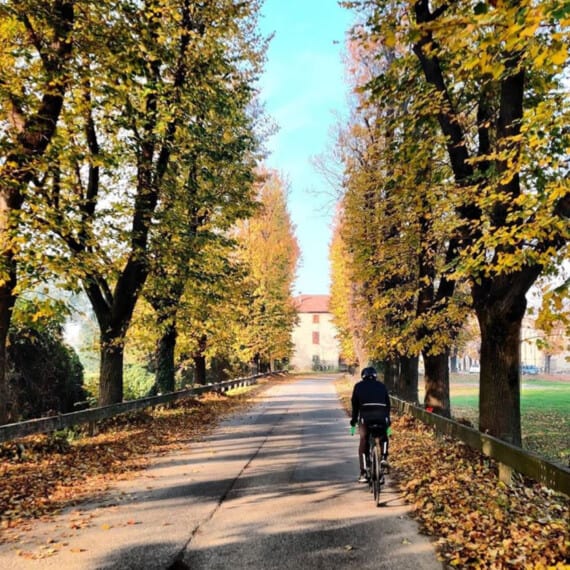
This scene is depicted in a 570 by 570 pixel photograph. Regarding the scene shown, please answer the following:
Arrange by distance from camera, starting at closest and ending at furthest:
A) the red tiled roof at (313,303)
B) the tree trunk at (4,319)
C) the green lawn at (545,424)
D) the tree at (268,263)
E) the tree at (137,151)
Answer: the tree trunk at (4,319) < the tree at (137,151) < the green lawn at (545,424) < the tree at (268,263) < the red tiled roof at (313,303)

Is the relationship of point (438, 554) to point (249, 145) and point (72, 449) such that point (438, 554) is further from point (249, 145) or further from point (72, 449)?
point (249, 145)

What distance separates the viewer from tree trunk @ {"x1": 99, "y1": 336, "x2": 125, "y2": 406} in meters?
14.9

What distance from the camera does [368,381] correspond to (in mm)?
8617

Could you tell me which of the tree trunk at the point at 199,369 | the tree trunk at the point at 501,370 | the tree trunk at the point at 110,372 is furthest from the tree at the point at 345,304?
the tree trunk at the point at 501,370

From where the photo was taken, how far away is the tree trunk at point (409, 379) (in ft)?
65.0

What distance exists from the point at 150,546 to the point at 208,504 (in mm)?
1755

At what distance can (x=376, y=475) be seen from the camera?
7.68 meters

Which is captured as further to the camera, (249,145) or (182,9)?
(249,145)

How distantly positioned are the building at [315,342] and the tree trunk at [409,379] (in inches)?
3118

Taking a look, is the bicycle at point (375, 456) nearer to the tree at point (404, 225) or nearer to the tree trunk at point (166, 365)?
the tree at point (404, 225)

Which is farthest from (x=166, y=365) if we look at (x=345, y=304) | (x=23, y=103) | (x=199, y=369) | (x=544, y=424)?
(x=345, y=304)

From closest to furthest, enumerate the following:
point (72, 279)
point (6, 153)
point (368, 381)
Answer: point (368, 381)
point (6, 153)
point (72, 279)

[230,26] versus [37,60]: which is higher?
[230,26]

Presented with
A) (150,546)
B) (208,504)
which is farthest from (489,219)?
(150,546)
